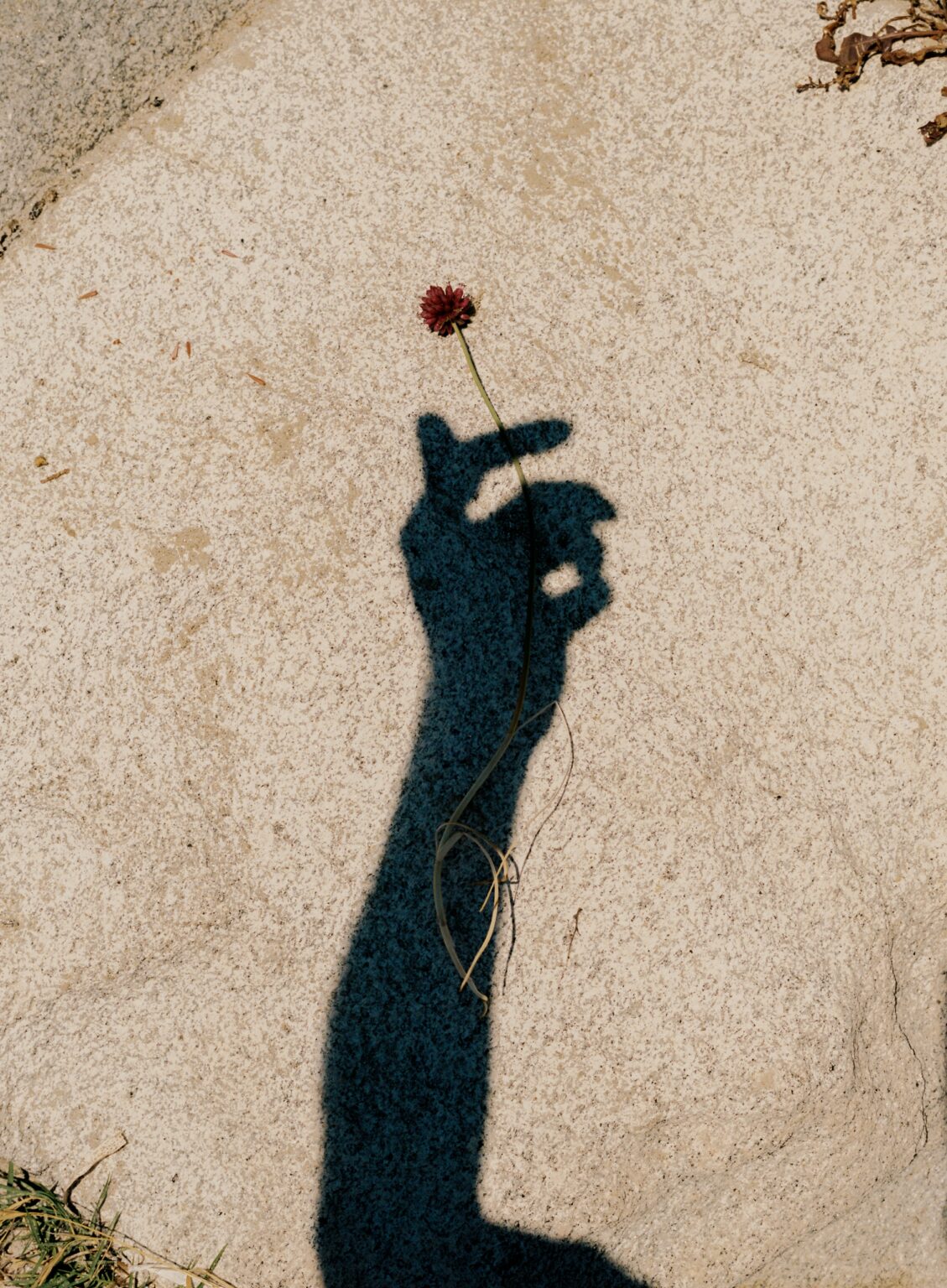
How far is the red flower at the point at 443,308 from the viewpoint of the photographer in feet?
7.77

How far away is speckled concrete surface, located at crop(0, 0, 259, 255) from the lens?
8.04ft

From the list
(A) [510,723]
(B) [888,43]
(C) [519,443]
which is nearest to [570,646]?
(A) [510,723]

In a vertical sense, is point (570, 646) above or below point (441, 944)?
above

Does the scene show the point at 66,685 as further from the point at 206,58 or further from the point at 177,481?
the point at 206,58

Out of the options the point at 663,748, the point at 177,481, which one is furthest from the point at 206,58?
the point at 663,748

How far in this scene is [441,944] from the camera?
7.58 feet

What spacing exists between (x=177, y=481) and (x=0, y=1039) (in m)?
1.56

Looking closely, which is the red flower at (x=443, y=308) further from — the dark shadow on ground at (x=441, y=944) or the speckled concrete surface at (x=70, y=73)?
the speckled concrete surface at (x=70, y=73)

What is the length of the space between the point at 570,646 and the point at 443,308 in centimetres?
98

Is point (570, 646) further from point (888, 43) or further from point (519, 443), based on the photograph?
point (888, 43)

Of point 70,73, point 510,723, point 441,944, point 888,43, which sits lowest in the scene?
point 441,944

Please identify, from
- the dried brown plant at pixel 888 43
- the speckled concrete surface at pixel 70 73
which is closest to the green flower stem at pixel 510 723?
the speckled concrete surface at pixel 70 73

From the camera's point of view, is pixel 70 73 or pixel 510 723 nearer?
pixel 510 723

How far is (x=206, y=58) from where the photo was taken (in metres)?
2.50
